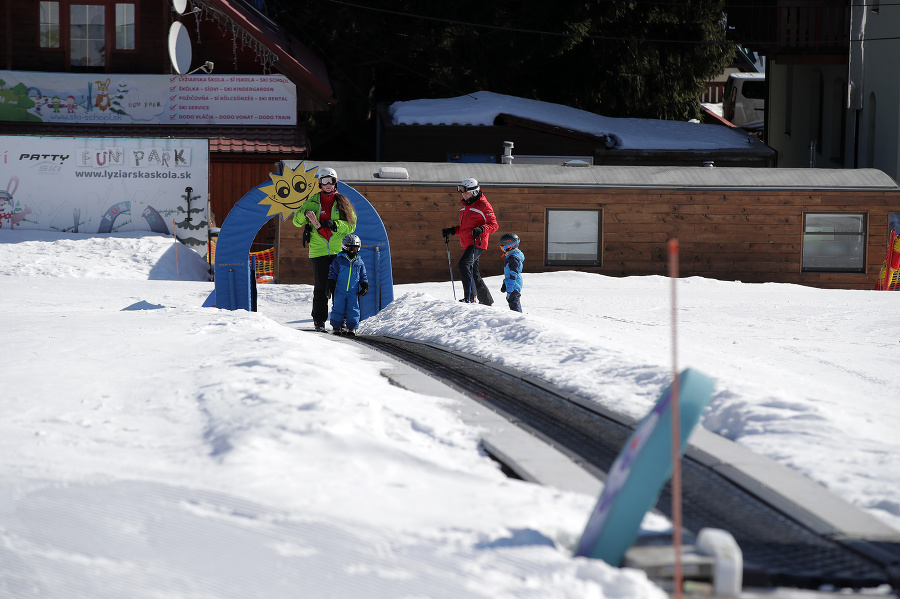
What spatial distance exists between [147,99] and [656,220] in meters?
12.0

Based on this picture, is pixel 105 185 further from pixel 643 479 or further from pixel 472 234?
pixel 643 479

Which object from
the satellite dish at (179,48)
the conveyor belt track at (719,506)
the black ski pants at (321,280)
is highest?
the satellite dish at (179,48)

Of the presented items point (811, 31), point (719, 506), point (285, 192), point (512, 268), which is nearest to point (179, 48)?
point (285, 192)

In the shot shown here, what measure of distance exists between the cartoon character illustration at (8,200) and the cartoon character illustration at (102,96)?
447cm

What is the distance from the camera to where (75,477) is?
4.02 m

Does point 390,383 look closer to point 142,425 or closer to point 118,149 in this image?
point 142,425

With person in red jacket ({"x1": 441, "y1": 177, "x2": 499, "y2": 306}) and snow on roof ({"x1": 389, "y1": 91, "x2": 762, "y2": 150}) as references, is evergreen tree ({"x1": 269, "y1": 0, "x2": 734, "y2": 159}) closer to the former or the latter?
snow on roof ({"x1": 389, "y1": 91, "x2": 762, "y2": 150})

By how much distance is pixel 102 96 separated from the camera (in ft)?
71.3

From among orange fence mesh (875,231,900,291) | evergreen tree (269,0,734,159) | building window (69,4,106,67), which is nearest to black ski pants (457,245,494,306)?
orange fence mesh (875,231,900,291)

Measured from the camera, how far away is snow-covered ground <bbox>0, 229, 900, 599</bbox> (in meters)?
3.32

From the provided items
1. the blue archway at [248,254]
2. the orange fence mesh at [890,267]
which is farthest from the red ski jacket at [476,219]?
the orange fence mesh at [890,267]

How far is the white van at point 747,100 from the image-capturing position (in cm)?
3750

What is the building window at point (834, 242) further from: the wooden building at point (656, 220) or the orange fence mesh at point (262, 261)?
the orange fence mesh at point (262, 261)

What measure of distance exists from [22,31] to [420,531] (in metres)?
21.8
